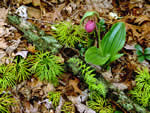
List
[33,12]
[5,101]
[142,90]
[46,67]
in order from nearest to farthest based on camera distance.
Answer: [5,101]
[46,67]
[142,90]
[33,12]

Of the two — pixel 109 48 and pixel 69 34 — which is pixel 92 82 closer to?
pixel 109 48

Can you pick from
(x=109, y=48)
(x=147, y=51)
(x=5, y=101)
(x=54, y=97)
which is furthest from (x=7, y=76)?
(x=147, y=51)

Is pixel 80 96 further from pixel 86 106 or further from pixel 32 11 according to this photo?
pixel 32 11

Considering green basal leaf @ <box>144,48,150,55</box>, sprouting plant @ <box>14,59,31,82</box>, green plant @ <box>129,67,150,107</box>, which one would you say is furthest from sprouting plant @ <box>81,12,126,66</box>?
sprouting plant @ <box>14,59,31,82</box>

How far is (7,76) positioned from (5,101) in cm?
32

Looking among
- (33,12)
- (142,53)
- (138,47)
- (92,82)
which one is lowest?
(92,82)

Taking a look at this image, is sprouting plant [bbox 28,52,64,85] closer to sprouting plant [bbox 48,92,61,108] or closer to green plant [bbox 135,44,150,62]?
sprouting plant [bbox 48,92,61,108]

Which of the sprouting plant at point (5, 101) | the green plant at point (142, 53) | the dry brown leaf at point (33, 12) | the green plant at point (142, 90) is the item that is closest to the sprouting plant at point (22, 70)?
the sprouting plant at point (5, 101)

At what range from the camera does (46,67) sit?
1653 mm

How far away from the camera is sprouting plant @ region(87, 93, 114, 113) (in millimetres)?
1632

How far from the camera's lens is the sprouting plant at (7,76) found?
148 cm

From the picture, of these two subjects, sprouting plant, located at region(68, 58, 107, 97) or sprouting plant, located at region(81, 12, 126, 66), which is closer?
sprouting plant, located at region(68, 58, 107, 97)

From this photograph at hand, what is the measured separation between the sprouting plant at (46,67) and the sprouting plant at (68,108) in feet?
1.12

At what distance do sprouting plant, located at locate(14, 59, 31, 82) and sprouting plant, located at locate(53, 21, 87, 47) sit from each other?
0.73m
